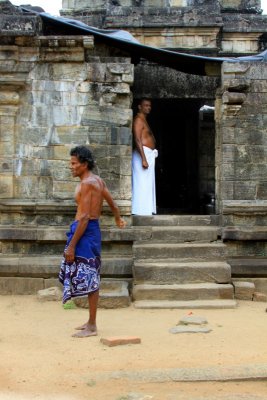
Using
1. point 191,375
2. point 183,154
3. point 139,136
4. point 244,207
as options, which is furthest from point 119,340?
point 183,154

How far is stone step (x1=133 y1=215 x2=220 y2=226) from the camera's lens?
28.8ft

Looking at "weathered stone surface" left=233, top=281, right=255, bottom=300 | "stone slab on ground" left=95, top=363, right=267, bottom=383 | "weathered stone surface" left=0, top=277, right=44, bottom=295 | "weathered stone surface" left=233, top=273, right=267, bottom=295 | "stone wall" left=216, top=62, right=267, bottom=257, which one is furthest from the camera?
"stone wall" left=216, top=62, right=267, bottom=257

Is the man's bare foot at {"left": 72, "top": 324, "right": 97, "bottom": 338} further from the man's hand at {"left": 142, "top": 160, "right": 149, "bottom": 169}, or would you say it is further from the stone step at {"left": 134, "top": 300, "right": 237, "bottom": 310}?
the man's hand at {"left": 142, "top": 160, "right": 149, "bottom": 169}

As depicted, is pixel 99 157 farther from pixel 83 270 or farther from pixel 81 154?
pixel 83 270

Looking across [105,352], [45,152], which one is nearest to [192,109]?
[45,152]

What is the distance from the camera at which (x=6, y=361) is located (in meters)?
5.14

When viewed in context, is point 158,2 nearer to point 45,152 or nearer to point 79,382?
point 45,152

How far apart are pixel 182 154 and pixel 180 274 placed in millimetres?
4290

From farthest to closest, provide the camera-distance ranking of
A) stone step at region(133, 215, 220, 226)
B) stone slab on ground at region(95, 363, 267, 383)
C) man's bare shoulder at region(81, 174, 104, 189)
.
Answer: stone step at region(133, 215, 220, 226) → man's bare shoulder at region(81, 174, 104, 189) → stone slab on ground at region(95, 363, 267, 383)

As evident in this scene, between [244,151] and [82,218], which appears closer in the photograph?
[82,218]

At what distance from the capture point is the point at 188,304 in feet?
24.5

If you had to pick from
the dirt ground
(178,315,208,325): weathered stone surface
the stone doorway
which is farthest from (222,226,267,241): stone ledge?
the stone doorway

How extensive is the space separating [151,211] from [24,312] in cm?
278

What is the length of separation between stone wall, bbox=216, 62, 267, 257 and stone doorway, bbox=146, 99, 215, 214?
2454 mm
